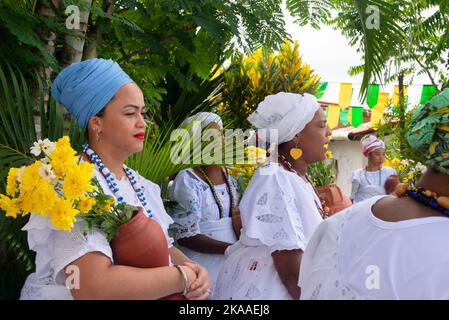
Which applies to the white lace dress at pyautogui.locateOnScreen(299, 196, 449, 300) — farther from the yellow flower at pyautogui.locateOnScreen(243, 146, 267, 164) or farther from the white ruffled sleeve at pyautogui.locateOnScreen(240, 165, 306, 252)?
the yellow flower at pyautogui.locateOnScreen(243, 146, 267, 164)

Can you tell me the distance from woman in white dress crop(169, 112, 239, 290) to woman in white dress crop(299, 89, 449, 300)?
1797mm

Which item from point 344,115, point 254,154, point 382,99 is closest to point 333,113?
point 344,115

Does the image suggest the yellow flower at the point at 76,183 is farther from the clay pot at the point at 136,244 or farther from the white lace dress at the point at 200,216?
the white lace dress at the point at 200,216

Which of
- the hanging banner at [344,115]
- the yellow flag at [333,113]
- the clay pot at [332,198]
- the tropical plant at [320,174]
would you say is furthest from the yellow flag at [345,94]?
the clay pot at [332,198]

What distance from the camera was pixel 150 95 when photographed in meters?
3.58

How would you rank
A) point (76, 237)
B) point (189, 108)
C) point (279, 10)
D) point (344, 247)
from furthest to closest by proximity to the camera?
point (189, 108)
point (279, 10)
point (76, 237)
point (344, 247)

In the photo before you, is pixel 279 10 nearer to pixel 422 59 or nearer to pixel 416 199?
pixel 416 199

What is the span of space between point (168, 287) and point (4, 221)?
3.06 ft

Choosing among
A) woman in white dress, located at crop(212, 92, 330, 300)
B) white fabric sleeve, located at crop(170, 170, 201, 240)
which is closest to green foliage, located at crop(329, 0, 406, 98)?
woman in white dress, located at crop(212, 92, 330, 300)

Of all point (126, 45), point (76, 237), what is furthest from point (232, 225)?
point (76, 237)

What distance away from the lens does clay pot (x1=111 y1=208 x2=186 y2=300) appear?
1.84 metres

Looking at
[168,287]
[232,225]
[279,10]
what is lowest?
[232,225]

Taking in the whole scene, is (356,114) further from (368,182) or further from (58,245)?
(58,245)

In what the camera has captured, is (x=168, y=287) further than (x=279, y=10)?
No
